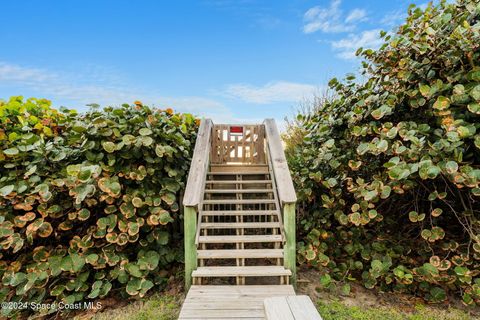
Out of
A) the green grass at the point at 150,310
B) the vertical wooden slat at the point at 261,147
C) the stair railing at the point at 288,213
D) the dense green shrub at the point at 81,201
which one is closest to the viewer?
the green grass at the point at 150,310

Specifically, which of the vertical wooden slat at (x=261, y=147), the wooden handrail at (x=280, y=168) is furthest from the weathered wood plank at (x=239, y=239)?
the vertical wooden slat at (x=261, y=147)

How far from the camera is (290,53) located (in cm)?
662

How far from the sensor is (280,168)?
3219mm

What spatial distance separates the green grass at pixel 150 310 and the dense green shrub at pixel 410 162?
1611 mm

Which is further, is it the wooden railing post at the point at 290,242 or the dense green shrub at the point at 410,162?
the wooden railing post at the point at 290,242

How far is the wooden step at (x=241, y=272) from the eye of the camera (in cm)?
260

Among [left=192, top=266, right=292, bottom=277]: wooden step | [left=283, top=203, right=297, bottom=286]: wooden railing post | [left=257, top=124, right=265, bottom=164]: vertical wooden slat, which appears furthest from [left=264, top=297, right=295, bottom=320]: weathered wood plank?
[left=257, top=124, right=265, bottom=164]: vertical wooden slat

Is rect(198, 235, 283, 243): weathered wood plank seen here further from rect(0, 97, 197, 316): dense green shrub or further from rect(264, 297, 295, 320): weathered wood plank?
rect(264, 297, 295, 320): weathered wood plank

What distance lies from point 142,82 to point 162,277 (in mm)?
3697

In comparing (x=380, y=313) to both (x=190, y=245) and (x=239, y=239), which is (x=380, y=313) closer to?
(x=239, y=239)

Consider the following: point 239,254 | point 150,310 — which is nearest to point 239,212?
point 239,254

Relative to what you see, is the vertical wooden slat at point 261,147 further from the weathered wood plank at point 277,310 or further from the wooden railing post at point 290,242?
the weathered wood plank at point 277,310

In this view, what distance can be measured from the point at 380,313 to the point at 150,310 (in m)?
2.41

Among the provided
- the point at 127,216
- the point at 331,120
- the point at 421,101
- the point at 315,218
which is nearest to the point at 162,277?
the point at 127,216
